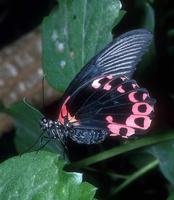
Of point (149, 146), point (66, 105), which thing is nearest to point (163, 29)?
point (149, 146)

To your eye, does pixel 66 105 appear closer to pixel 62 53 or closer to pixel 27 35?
pixel 62 53

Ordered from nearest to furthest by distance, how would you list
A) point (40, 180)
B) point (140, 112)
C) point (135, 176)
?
point (40, 180), point (140, 112), point (135, 176)

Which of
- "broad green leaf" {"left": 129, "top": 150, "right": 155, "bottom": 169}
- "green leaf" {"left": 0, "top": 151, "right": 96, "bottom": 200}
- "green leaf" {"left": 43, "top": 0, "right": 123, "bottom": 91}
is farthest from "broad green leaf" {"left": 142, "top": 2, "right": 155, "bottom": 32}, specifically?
"green leaf" {"left": 0, "top": 151, "right": 96, "bottom": 200}

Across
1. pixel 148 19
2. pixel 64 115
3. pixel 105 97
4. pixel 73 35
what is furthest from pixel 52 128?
pixel 148 19

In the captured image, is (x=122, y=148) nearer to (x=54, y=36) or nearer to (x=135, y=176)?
(x=135, y=176)

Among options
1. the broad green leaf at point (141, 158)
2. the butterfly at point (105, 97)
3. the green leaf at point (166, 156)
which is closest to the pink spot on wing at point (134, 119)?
the butterfly at point (105, 97)
